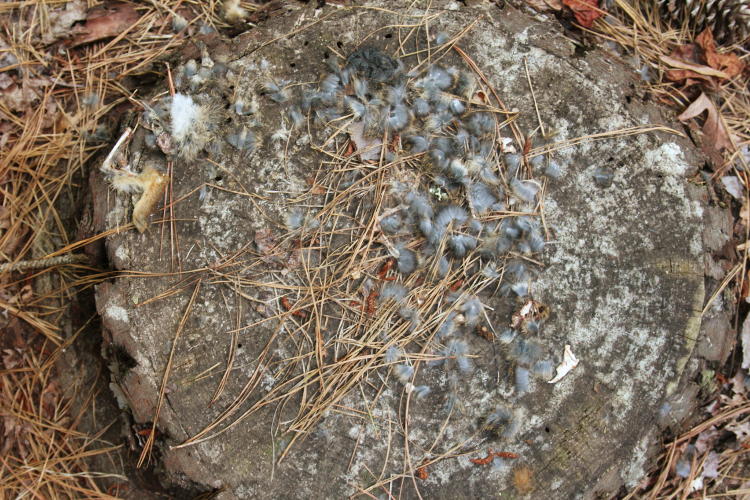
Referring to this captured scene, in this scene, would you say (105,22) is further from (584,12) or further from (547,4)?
(584,12)

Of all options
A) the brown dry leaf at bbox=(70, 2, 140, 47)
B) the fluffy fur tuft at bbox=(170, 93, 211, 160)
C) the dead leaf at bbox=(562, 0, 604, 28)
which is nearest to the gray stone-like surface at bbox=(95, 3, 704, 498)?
the fluffy fur tuft at bbox=(170, 93, 211, 160)

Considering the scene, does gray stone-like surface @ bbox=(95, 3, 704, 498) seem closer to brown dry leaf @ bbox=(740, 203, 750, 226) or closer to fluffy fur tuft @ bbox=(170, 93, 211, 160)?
fluffy fur tuft @ bbox=(170, 93, 211, 160)

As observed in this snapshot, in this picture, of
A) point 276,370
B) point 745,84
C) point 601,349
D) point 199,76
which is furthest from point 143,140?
point 745,84

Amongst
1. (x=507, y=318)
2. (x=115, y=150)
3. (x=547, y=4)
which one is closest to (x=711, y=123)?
(x=547, y=4)

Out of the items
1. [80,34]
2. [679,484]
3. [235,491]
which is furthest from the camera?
[80,34]

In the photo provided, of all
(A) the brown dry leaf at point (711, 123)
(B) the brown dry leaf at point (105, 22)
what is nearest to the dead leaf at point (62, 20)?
(B) the brown dry leaf at point (105, 22)

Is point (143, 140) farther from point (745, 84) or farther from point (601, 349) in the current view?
point (745, 84)

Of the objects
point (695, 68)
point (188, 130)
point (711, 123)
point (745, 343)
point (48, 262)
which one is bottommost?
point (48, 262)
